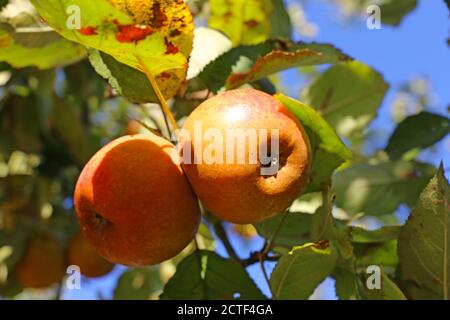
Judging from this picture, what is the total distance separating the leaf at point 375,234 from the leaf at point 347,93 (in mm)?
548

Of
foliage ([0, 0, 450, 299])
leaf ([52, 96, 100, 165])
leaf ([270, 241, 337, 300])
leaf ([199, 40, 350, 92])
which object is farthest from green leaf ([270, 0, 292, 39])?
leaf ([52, 96, 100, 165])

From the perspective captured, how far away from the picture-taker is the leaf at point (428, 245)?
114 cm

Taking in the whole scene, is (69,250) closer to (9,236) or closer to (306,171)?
(9,236)

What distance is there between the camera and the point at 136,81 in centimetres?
125

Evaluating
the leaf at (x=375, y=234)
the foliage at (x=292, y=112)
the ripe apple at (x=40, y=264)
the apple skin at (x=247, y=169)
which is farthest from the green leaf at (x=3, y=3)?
the ripe apple at (x=40, y=264)

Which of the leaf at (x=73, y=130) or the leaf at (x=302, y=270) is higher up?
the leaf at (x=302, y=270)

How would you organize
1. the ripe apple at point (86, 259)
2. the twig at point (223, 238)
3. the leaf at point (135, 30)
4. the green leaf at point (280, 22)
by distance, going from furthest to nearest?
the ripe apple at point (86, 259)
the green leaf at point (280, 22)
the twig at point (223, 238)
the leaf at point (135, 30)

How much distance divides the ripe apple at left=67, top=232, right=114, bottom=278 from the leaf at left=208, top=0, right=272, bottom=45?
104 centimetres

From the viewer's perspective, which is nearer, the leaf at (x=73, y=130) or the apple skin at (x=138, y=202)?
the apple skin at (x=138, y=202)

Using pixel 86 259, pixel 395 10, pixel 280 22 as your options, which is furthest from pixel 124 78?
pixel 86 259

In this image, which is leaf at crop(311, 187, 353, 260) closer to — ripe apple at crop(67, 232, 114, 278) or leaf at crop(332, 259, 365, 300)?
leaf at crop(332, 259, 365, 300)

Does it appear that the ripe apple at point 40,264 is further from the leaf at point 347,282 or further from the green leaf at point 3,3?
the leaf at point 347,282

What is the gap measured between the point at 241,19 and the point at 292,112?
513mm

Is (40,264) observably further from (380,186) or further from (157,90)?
(157,90)
